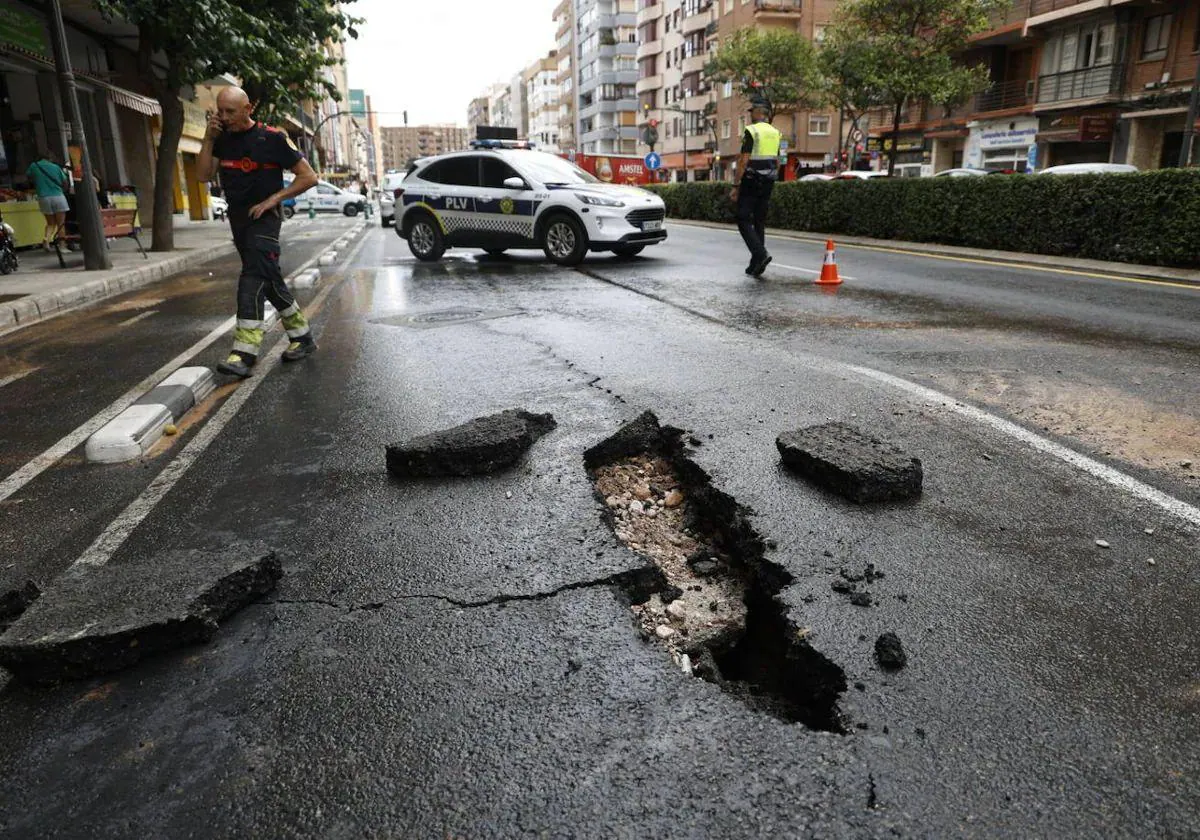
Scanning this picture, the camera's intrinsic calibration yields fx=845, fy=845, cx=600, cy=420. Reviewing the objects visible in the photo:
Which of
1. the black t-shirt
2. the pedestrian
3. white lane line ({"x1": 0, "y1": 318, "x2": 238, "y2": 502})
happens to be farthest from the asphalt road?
the pedestrian

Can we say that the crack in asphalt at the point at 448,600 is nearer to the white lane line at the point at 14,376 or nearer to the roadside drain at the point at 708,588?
the roadside drain at the point at 708,588

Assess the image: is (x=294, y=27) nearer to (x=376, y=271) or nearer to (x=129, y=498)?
(x=376, y=271)

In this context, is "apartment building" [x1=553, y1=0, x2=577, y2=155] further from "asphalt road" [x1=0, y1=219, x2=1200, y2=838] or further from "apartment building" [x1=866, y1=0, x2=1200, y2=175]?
"asphalt road" [x1=0, y1=219, x2=1200, y2=838]

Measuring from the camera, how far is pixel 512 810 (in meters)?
1.81

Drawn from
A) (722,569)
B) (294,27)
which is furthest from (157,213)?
(722,569)

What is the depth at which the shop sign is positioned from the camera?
16234mm

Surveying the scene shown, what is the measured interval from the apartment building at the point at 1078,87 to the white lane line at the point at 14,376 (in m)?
34.5

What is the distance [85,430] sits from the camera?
193 inches

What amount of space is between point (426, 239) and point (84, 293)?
224 inches

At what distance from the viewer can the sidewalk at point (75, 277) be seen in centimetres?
985

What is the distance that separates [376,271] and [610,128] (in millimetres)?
88319

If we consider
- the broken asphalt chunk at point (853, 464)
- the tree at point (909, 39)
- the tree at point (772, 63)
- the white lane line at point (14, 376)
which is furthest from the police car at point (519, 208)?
the tree at point (772, 63)

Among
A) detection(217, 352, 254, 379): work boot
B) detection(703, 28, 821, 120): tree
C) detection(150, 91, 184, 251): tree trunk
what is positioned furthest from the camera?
detection(703, 28, 821, 120): tree

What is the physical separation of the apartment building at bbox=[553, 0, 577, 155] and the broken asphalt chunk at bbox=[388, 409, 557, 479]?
366 feet
